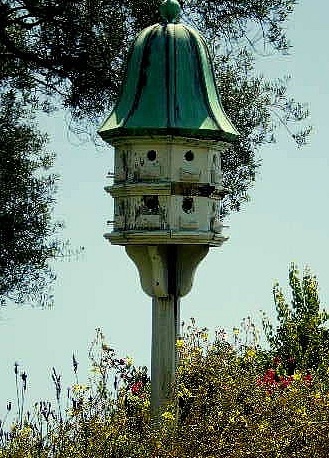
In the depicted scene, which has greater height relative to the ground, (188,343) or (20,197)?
(20,197)

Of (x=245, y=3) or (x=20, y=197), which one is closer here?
(x=245, y=3)

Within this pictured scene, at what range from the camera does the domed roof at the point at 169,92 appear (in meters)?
7.41

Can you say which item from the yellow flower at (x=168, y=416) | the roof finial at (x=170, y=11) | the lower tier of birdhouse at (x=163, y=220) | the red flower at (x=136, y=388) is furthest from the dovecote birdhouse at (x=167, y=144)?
the red flower at (x=136, y=388)

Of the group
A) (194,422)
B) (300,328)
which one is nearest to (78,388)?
(194,422)

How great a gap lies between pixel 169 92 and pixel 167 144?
347 millimetres

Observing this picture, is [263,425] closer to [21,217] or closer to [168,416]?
[168,416]

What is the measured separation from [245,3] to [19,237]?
3.36m

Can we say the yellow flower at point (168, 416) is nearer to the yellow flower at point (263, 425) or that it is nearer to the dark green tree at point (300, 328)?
the yellow flower at point (263, 425)

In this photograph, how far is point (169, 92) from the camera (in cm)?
750

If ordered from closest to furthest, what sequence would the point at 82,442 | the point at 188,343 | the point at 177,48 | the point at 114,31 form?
the point at 82,442 < the point at 177,48 < the point at 188,343 < the point at 114,31

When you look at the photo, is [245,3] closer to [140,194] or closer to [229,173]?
[229,173]

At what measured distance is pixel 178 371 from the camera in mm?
7664

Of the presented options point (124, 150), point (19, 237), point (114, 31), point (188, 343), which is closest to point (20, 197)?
point (19, 237)

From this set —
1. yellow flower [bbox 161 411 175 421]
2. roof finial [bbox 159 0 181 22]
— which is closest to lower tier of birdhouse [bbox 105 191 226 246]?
yellow flower [bbox 161 411 175 421]
